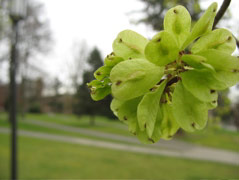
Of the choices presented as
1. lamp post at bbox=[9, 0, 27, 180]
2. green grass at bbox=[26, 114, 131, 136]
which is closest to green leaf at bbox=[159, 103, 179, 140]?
lamp post at bbox=[9, 0, 27, 180]

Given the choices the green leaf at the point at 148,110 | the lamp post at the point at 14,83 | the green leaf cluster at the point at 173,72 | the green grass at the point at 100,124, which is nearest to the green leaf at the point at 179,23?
the green leaf cluster at the point at 173,72

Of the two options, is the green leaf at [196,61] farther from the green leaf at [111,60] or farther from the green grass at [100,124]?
the green grass at [100,124]

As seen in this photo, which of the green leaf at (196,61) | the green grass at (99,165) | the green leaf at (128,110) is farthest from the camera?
the green grass at (99,165)

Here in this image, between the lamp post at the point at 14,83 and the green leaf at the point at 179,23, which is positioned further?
the lamp post at the point at 14,83

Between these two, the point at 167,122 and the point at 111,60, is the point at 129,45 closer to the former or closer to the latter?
the point at 111,60

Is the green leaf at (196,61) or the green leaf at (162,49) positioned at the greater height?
the green leaf at (162,49)

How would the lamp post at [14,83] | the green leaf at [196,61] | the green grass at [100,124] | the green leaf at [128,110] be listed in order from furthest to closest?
the green grass at [100,124] → the lamp post at [14,83] → the green leaf at [128,110] → the green leaf at [196,61]

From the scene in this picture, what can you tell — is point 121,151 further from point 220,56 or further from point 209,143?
point 220,56

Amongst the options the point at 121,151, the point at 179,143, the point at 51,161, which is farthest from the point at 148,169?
the point at 179,143
